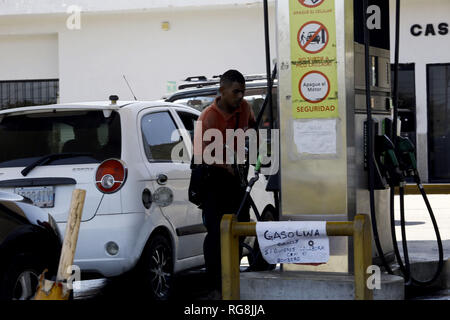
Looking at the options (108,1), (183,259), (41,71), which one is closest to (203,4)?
(108,1)

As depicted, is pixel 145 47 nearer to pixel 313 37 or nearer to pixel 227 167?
pixel 227 167

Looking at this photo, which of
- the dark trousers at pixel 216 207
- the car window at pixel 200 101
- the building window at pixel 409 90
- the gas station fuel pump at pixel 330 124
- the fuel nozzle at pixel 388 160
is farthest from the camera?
the building window at pixel 409 90

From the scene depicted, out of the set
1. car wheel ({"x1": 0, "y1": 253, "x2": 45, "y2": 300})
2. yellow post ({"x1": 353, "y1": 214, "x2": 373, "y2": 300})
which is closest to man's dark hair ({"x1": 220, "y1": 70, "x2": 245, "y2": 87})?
yellow post ({"x1": 353, "y1": 214, "x2": 373, "y2": 300})

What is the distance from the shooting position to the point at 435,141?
22.4 m

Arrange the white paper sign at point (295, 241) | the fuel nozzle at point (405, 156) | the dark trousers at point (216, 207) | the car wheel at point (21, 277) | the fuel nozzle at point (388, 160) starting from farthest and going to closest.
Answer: the dark trousers at point (216, 207), the fuel nozzle at point (405, 156), the fuel nozzle at point (388, 160), the white paper sign at point (295, 241), the car wheel at point (21, 277)

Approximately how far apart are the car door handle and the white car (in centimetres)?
1

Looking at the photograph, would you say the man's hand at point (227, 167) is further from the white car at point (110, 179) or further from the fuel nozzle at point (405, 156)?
the fuel nozzle at point (405, 156)

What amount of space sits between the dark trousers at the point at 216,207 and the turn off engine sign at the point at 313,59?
2.67 feet

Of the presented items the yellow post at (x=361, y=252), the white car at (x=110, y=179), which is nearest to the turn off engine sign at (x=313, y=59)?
the yellow post at (x=361, y=252)

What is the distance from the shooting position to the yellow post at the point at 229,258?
5.39 metres

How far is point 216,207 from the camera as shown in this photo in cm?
660

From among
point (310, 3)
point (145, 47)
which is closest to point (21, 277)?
point (310, 3)

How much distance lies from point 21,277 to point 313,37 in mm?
2605

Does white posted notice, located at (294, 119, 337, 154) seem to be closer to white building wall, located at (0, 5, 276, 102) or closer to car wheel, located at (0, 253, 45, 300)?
car wheel, located at (0, 253, 45, 300)
